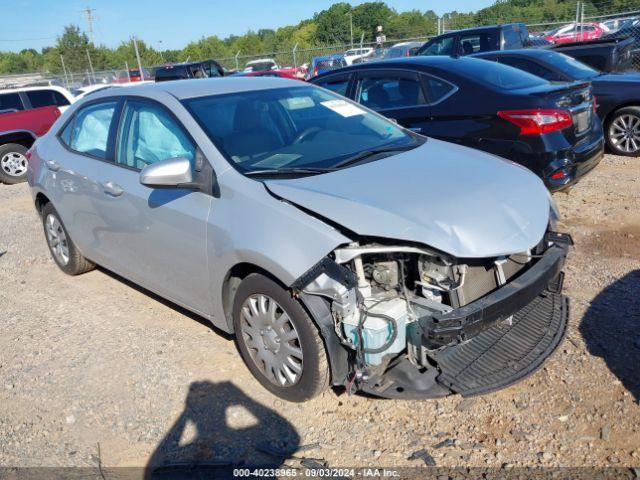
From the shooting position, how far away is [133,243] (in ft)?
13.3

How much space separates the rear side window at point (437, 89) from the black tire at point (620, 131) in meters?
3.61

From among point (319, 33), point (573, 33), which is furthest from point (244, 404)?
point (319, 33)

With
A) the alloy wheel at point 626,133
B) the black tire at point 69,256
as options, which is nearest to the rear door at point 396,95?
the black tire at point 69,256

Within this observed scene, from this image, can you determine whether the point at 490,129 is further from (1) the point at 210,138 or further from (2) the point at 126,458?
(2) the point at 126,458

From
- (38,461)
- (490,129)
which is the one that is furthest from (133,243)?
(490,129)

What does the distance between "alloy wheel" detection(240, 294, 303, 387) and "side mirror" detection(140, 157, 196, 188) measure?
0.79m

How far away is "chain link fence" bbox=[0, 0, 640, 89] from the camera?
22.1 m

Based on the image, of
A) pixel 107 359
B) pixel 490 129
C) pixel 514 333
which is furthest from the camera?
pixel 490 129

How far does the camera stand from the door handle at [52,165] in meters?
4.86

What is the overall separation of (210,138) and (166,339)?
5.14ft

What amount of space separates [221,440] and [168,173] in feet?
4.90

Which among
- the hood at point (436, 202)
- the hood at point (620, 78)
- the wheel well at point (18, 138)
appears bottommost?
the wheel well at point (18, 138)

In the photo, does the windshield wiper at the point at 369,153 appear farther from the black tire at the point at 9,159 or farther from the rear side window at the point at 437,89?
the black tire at the point at 9,159

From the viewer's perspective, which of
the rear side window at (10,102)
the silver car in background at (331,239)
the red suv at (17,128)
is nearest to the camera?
the silver car in background at (331,239)
